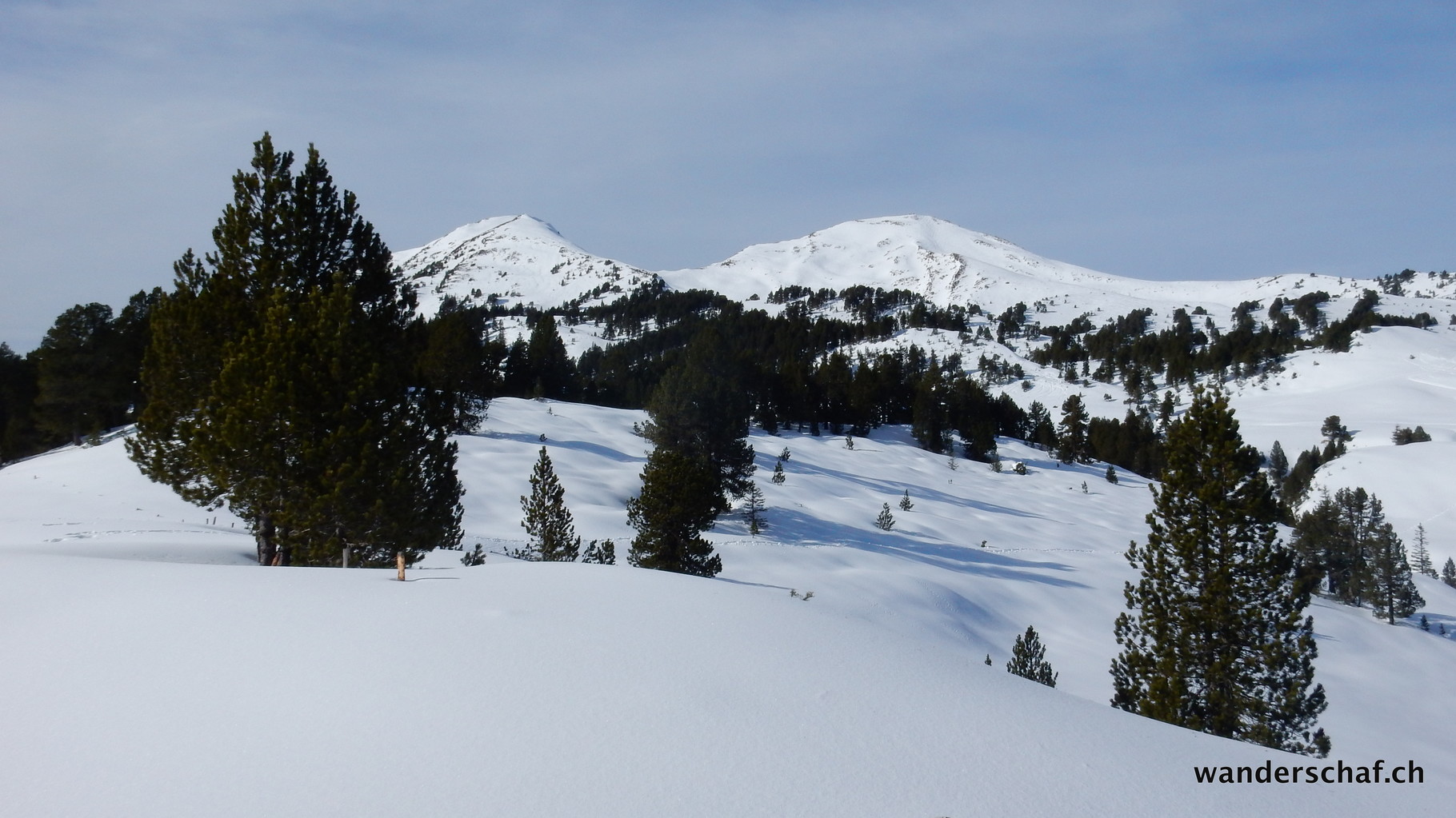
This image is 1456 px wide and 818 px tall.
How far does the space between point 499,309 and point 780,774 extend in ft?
590

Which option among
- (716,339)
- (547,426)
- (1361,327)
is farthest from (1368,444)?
(547,426)

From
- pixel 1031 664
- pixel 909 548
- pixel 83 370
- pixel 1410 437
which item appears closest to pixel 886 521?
pixel 909 548

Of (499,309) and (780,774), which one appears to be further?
(499,309)

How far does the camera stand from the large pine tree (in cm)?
1325

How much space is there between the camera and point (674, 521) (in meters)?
21.8

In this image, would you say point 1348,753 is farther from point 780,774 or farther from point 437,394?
point 437,394

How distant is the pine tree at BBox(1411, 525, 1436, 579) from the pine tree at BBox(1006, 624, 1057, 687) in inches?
2285

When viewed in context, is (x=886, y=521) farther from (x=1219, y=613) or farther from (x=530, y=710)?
(x=530, y=710)

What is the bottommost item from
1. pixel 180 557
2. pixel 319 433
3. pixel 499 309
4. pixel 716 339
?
pixel 180 557

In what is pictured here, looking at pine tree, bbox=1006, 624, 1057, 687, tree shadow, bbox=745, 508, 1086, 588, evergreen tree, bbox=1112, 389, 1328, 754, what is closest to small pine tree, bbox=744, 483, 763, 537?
tree shadow, bbox=745, 508, 1086, 588

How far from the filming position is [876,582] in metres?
25.9

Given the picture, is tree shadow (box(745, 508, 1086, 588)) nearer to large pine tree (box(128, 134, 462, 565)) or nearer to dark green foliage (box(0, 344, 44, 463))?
large pine tree (box(128, 134, 462, 565))

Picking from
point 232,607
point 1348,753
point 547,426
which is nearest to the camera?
point 232,607

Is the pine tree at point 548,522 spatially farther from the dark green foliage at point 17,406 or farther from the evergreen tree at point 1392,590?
the evergreen tree at point 1392,590
